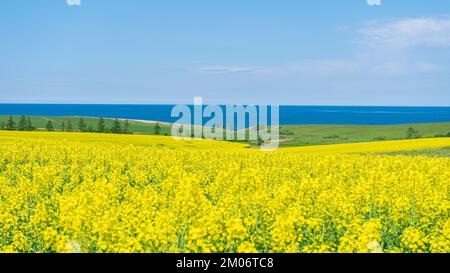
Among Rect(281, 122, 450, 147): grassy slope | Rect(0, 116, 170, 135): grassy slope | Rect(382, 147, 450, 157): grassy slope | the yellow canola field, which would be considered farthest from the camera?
Rect(0, 116, 170, 135): grassy slope

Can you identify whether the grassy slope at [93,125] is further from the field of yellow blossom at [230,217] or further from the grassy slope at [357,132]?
the field of yellow blossom at [230,217]

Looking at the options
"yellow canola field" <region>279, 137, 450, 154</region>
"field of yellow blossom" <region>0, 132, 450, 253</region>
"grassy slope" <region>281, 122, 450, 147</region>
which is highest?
"field of yellow blossom" <region>0, 132, 450, 253</region>

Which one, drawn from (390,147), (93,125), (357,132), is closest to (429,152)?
(390,147)

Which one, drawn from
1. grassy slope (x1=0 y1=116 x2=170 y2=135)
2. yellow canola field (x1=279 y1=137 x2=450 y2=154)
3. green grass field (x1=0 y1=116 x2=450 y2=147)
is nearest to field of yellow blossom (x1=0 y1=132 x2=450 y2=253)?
yellow canola field (x1=279 y1=137 x2=450 y2=154)

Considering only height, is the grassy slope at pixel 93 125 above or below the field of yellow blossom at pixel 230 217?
below

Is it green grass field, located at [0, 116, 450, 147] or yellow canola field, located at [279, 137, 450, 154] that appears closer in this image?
yellow canola field, located at [279, 137, 450, 154]

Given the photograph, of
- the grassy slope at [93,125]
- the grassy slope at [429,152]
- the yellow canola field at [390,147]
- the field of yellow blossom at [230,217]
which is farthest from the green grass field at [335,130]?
the field of yellow blossom at [230,217]

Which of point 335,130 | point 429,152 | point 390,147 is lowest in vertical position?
point 335,130

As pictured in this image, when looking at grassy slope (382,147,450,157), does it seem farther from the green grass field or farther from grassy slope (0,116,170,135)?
grassy slope (0,116,170,135)

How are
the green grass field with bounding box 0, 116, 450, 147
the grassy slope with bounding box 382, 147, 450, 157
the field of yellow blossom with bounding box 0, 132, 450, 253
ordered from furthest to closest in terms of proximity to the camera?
the green grass field with bounding box 0, 116, 450, 147
the grassy slope with bounding box 382, 147, 450, 157
the field of yellow blossom with bounding box 0, 132, 450, 253

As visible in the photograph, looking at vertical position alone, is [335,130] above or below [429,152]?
below

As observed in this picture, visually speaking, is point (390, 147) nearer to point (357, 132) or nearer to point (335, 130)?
point (357, 132)

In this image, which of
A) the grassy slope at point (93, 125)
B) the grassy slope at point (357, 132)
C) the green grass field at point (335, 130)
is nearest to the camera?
the grassy slope at point (357, 132)
